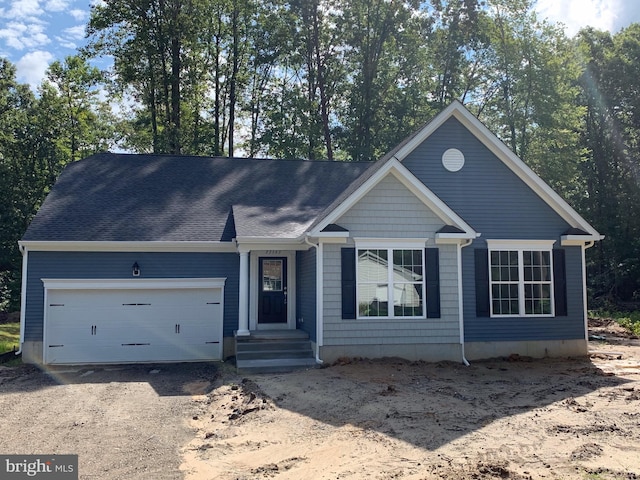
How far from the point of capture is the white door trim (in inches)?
528

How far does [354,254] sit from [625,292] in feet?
77.1

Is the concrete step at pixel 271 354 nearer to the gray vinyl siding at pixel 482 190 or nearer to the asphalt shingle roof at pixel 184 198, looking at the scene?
the asphalt shingle roof at pixel 184 198

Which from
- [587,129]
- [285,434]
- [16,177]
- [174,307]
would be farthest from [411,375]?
[587,129]

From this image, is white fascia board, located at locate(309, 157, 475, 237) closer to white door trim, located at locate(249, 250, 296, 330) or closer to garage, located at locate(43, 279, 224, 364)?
white door trim, located at locate(249, 250, 296, 330)

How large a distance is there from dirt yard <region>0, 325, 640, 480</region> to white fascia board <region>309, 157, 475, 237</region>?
9.80 feet

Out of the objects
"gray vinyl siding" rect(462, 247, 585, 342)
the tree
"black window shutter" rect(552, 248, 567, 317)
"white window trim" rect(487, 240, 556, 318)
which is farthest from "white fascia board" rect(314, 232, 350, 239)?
the tree

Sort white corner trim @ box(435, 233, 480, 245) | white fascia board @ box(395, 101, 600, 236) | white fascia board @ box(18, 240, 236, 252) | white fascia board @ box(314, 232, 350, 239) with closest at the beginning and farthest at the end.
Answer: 1. white fascia board @ box(314, 232, 350, 239)
2. white corner trim @ box(435, 233, 480, 245)
3. white fascia board @ box(18, 240, 236, 252)
4. white fascia board @ box(395, 101, 600, 236)

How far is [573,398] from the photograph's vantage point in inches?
336

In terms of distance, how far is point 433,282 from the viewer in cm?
1168

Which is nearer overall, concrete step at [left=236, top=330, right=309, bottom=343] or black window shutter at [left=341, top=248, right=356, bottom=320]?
black window shutter at [left=341, top=248, right=356, bottom=320]

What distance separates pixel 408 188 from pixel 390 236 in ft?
3.69

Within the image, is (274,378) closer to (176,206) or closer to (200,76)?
(176,206)

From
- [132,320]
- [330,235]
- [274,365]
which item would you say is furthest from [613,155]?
[132,320]

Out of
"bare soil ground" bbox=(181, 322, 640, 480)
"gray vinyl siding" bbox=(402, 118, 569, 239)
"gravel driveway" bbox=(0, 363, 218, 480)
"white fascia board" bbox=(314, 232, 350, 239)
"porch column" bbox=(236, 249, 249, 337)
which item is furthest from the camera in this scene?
"gray vinyl siding" bbox=(402, 118, 569, 239)
